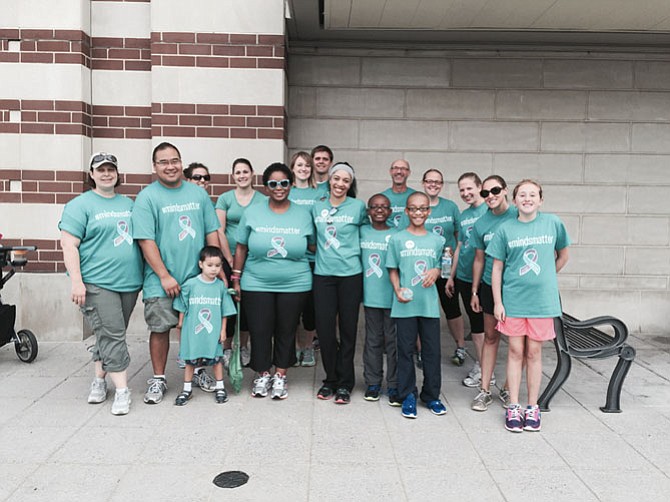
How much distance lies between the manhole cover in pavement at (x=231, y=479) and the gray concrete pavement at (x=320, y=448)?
0.05 metres

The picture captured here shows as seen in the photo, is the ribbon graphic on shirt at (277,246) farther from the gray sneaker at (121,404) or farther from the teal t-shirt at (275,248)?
the gray sneaker at (121,404)

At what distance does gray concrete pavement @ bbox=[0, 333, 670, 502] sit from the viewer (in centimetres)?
312

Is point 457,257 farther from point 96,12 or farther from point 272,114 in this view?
point 96,12

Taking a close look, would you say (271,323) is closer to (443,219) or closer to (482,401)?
(482,401)

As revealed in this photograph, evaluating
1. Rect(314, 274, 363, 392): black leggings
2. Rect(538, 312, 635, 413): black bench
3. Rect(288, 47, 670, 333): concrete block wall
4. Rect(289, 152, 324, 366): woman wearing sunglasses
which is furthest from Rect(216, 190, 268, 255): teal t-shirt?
Rect(538, 312, 635, 413): black bench

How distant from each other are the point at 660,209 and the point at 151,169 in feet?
21.9

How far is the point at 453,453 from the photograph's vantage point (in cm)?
361

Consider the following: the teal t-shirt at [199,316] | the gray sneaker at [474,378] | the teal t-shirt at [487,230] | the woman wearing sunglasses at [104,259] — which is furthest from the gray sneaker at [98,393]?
the teal t-shirt at [487,230]

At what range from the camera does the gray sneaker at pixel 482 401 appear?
4406 mm

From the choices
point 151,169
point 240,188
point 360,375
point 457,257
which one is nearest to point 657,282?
point 457,257

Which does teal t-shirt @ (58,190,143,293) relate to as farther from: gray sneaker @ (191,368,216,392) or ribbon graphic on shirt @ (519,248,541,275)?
ribbon graphic on shirt @ (519,248,541,275)

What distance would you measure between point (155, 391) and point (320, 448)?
1624 millimetres

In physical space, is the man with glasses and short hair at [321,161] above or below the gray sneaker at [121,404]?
above

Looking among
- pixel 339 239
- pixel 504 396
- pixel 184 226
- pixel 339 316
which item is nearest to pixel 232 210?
pixel 184 226
